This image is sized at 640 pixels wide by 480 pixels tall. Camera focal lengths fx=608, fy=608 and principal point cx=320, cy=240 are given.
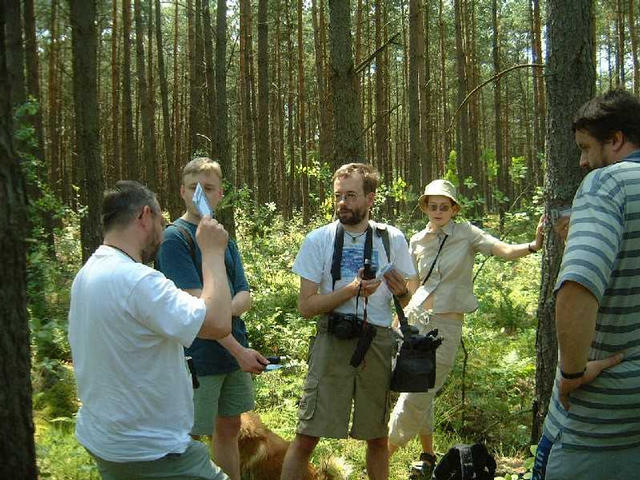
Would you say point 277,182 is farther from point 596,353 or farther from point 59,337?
point 596,353

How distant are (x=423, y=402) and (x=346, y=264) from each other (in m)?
1.33

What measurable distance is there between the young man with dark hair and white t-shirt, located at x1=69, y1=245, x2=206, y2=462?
1.29 m

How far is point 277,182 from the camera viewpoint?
3083 cm

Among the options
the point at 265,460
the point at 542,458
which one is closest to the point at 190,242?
the point at 265,460

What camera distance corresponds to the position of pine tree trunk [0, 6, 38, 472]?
7.33 feet

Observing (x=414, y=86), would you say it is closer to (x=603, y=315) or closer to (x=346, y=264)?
(x=346, y=264)

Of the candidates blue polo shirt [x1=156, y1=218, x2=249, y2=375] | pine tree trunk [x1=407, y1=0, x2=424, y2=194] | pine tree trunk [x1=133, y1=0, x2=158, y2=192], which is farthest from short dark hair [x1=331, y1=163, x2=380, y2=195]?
pine tree trunk [x1=133, y1=0, x2=158, y2=192]

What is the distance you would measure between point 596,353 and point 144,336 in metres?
1.57

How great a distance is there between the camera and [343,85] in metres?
5.70

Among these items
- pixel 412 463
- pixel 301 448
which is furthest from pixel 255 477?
pixel 412 463

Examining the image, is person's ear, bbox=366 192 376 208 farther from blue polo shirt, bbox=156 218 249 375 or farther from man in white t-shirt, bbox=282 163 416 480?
blue polo shirt, bbox=156 218 249 375

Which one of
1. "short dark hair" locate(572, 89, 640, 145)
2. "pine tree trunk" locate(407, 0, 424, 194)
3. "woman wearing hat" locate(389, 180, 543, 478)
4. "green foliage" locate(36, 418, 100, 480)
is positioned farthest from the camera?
"pine tree trunk" locate(407, 0, 424, 194)

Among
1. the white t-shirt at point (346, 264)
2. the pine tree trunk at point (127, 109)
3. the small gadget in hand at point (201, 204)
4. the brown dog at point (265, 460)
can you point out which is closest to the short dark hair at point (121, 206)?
the small gadget in hand at point (201, 204)

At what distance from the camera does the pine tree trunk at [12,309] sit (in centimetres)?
223
